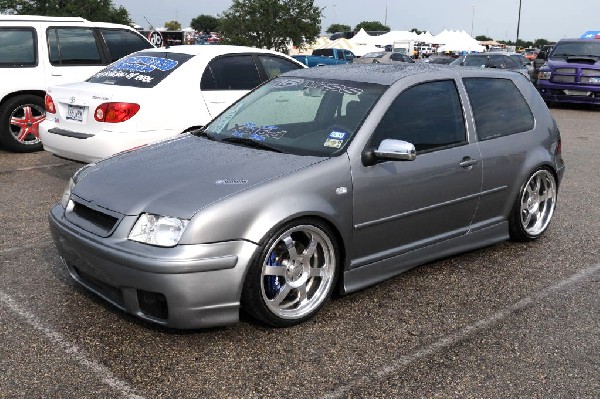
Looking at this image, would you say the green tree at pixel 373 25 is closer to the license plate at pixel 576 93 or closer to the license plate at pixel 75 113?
the license plate at pixel 576 93

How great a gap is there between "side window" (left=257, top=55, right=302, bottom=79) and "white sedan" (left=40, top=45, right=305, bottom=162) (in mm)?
216

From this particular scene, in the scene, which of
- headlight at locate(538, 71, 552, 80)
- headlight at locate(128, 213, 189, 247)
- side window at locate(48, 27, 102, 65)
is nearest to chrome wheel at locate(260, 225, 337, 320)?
headlight at locate(128, 213, 189, 247)

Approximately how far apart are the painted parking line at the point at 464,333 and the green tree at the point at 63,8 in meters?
35.9

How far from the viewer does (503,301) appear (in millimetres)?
4270

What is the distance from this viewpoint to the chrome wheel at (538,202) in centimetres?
532

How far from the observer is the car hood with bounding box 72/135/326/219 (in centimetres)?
349

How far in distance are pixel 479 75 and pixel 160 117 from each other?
3211mm

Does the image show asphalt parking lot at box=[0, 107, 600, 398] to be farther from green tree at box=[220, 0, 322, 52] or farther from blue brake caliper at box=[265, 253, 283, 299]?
green tree at box=[220, 0, 322, 52]

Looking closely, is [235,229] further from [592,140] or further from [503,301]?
[592,140]

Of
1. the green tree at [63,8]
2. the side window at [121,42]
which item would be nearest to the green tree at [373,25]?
the green tree at [63,8]

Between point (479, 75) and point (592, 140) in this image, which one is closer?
point (479, 75)

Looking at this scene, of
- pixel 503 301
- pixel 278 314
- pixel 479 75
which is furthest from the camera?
pixel 479 75

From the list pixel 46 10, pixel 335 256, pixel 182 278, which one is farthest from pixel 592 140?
pixel 46 10

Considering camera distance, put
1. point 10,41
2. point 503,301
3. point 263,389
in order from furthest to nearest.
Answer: point 10,41
point 503,301
point 263,389
